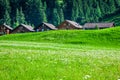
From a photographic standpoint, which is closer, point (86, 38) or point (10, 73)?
point (10, 73)

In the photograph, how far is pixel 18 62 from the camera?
17.5 metres

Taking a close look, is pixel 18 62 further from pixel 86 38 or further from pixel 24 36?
pixel 24 36

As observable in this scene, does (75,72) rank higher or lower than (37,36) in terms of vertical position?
higher

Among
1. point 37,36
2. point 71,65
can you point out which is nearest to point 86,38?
point 37,36

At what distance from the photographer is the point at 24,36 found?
282 ft

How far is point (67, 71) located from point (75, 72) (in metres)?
0.39

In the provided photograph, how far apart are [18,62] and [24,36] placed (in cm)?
6865

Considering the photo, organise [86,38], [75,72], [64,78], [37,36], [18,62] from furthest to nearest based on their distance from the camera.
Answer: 1. [37,36]
2. [86,38]
3. [18,62]
4. [75,72]
5. [64,78]

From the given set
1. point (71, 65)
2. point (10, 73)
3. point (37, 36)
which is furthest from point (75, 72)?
point (37, 36)

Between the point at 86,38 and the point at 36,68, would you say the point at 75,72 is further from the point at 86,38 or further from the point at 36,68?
the point at 86,38

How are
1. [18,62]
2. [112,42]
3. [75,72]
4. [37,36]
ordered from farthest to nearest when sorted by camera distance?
[37,36] < [112,42] < [18,62] < [75,72]

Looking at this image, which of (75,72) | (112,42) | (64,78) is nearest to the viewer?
(64,78)

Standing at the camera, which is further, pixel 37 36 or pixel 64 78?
pixel 37 36

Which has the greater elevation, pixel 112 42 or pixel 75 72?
pixel 75 72
